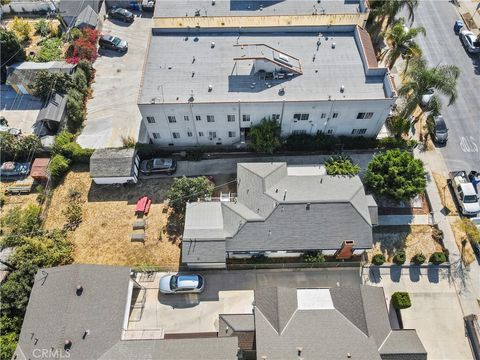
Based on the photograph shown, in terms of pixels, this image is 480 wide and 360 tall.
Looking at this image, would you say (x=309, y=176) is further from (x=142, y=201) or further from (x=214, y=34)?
(x=214, y=34)

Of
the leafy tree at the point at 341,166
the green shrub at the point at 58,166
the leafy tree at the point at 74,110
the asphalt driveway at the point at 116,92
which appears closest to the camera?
the leafy tree at the point at 341,166

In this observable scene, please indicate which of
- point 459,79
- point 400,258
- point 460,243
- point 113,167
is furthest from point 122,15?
point 460,243

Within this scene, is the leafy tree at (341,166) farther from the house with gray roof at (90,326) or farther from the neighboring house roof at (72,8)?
the neighboring house roof at (72,8)

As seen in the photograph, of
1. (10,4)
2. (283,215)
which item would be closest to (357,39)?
(283,215)

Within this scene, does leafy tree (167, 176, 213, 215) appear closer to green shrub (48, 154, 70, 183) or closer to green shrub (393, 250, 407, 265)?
green shrub (48, 154, 70, 183)

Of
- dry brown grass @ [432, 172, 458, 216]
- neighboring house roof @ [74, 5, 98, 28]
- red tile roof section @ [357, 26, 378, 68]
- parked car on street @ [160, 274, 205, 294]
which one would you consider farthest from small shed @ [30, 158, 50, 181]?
dry brown grass @ [432, 172, 458, 216]

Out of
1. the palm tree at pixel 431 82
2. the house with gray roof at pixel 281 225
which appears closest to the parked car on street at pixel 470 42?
the palm tree at pixel 431 82

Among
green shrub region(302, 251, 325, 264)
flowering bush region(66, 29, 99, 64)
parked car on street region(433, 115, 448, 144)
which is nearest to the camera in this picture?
green shrub region(302, 251, 325, 264)
